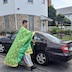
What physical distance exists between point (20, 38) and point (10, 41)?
221 centimetres

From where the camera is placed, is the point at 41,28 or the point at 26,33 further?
the point at 41,28

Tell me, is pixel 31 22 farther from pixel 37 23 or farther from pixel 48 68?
pixel 48 68

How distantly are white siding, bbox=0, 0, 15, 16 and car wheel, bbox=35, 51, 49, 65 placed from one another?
45.0 feet

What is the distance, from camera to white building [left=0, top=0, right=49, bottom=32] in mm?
19200

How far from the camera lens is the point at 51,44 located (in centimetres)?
599

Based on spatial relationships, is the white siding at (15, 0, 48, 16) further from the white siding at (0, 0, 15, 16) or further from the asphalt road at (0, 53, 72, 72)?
the asphalt road at (0, 53, 72, 72)

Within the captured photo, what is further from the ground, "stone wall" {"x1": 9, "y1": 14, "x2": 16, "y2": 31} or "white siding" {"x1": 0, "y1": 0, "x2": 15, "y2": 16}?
"white siding" {"x1": 0, "y1": 0, "x2": 15, "y2": 16}

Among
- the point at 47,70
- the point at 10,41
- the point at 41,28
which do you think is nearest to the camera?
the point at 47,70

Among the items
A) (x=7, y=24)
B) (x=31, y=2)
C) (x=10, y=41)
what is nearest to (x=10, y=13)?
(x=7, y=24)

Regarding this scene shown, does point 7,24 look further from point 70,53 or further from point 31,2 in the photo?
point 70,53

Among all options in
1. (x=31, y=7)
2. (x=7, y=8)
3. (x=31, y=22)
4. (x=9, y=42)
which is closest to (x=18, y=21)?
(x=31, y=22)

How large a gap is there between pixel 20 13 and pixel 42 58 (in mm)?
13909

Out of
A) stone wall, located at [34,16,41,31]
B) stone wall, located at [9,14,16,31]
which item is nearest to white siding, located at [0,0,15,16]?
stone wall, located at [9,14,16,31]

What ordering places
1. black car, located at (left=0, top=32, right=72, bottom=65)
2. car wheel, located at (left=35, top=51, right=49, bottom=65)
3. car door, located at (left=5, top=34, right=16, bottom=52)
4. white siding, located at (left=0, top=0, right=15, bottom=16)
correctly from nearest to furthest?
black car, located at (left=0, top=32, right=72, bottom=65), car wheel, located at (left=35, top=51, right=49, bottom=65), car door, located at (left=5, top=34, right=16, bottom=52), white siding, located at (left=0, top=0, right=15, bottom=16)
